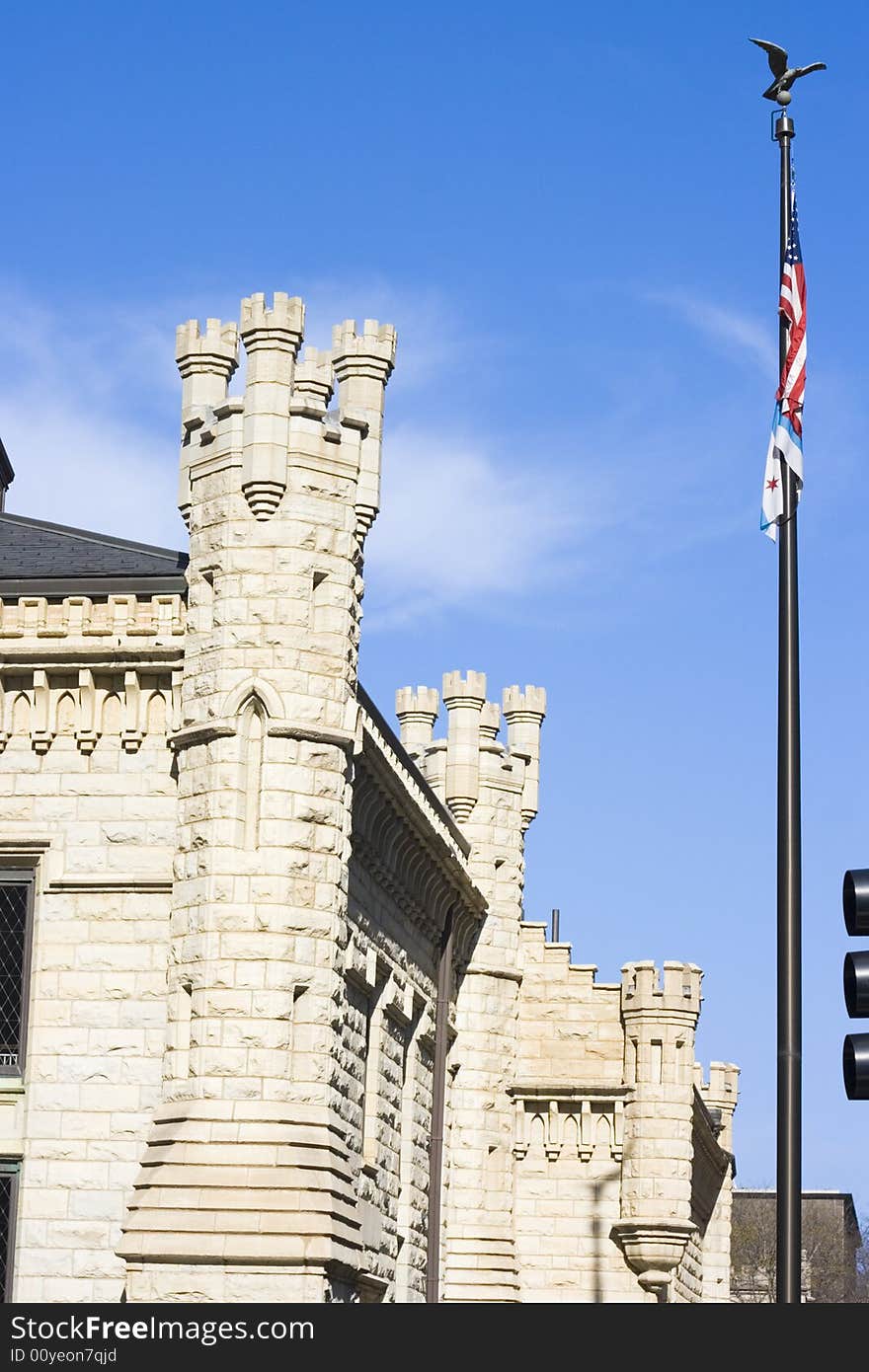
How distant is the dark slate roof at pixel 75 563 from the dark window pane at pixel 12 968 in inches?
130

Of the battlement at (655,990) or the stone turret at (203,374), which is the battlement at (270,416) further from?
the battlement at (655,990)

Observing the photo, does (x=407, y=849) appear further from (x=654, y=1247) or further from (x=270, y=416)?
(x=654, y=1247)

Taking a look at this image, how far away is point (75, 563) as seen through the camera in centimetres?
2467

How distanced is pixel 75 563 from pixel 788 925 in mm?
11257

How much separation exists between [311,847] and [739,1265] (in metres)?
98.3

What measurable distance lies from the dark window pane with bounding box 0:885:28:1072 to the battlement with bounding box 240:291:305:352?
20.7 feet

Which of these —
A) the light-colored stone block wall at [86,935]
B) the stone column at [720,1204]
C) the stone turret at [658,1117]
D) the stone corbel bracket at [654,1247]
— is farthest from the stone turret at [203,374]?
the stone column at [720,1204]

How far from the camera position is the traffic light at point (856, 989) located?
1157 centimetres

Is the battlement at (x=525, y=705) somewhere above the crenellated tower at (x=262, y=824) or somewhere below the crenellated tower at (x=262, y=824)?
above

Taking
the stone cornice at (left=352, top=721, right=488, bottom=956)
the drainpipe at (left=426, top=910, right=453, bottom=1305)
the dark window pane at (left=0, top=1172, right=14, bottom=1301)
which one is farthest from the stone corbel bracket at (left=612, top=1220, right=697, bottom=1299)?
the dark window pane at (left=0, top=1172, right=14, bottom=1301)

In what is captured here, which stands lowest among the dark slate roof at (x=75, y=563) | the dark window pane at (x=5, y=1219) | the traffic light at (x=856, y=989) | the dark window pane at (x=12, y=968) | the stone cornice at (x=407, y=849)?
the dark window pane at (x=5, y=1219)

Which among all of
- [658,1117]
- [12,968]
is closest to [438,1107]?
[658,1117]
